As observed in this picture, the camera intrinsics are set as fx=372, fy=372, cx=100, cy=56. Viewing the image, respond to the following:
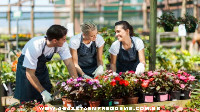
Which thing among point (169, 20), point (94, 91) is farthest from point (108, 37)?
point (94, 91)

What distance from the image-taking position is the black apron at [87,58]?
3.74 meters

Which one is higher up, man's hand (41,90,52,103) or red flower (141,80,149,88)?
red flower (141,80,149,88)

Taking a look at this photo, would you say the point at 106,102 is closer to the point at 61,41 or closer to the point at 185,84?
the point at 61,41

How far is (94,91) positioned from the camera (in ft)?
9.85

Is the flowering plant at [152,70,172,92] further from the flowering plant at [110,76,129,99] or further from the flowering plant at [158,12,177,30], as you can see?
the flowering plant at [158,12,177,30]

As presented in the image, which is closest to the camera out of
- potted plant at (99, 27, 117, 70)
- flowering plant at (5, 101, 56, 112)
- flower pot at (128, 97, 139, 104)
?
flowering plant at (5, 101, 56, 112)

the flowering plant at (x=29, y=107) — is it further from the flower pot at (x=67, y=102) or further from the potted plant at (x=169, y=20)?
the potted plant at (x=169, y=20)

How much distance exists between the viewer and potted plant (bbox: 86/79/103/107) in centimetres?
297

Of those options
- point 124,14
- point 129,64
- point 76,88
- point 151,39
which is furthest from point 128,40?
point 124,14

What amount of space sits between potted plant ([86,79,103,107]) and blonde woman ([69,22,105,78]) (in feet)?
1.65

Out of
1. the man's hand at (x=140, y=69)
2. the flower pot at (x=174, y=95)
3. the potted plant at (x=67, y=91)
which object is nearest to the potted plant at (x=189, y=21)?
the man's hand at (x=140, y=69)

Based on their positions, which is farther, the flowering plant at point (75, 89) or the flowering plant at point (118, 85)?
the flowering plant at point (118, 85)

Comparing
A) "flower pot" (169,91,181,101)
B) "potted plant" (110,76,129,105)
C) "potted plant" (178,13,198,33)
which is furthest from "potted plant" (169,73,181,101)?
"potted plant" (178,13,198,33)

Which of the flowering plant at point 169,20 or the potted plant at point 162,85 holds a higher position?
the flowering plant at point 169,20
